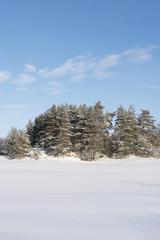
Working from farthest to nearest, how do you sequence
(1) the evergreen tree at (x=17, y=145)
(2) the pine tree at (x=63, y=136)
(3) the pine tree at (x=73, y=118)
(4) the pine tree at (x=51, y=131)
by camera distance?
(3) the pine tree at (x=73, y=118)
(4) the pine tree at (x=51, y=131)
(2) the pine tree at (x=63, y=136)
(1) the evergreen tree at (x=17, y=145)

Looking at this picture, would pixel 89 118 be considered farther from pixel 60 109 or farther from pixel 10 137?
pixel 10 137

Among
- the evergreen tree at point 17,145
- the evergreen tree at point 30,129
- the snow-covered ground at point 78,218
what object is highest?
the evergreen tree at point 30,129

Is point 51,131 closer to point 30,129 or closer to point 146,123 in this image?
point 30,129

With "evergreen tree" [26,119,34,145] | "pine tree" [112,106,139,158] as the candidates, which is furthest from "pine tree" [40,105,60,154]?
"pine tree" [112,106,139,158]

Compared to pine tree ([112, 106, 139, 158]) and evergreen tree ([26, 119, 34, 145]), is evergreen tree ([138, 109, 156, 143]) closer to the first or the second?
pine tree ([112, 106, 139, 158])

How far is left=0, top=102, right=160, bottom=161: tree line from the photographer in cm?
3488

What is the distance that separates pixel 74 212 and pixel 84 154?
101 ft

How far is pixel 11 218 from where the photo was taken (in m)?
4.16

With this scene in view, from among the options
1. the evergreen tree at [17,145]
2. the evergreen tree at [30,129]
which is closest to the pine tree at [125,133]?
the evergreen tree at [17,145]

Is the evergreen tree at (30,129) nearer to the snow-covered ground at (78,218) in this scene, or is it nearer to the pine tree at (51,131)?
the pine tree at (51,131)

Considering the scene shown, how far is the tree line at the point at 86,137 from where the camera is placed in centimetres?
3488

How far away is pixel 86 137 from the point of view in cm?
3569

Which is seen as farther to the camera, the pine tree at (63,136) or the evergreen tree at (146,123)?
the evergreen tree at (146,123)

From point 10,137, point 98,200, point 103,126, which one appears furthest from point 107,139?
point 98,200
